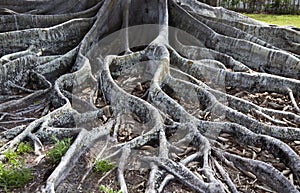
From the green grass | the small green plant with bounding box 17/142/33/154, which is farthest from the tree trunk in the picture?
the green grass

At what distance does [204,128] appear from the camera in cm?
366

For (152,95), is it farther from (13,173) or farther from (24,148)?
(13,173)

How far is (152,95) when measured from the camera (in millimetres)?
4121

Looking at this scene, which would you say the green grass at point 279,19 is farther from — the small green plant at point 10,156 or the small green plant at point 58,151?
the small green plant at point 10,156

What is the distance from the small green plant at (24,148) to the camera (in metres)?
3.48

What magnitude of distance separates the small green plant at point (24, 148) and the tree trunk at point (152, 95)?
61 mm

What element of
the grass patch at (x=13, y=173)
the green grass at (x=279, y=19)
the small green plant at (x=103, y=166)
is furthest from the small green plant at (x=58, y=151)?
the green grass at (x=279, y=19)

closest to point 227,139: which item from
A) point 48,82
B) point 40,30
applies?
point 48,82

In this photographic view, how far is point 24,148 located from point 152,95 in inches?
54.5

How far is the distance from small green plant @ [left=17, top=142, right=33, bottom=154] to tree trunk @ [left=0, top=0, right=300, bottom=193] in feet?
0.20

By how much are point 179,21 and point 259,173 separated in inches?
130

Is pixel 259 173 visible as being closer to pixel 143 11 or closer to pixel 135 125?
pixel 135 125

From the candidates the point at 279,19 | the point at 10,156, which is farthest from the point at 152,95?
the point at 279,19

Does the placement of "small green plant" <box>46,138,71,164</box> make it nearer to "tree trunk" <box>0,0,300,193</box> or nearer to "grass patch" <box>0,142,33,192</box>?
"tree trunk" <box>0,0,300,193</box>
